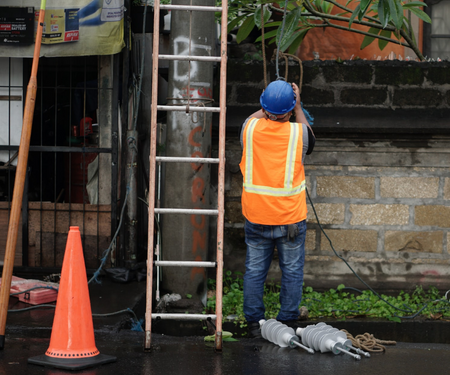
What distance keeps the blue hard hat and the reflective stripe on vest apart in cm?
15

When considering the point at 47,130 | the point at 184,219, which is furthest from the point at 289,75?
the point at 47,130

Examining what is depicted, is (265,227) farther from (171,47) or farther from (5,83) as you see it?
(5,83)

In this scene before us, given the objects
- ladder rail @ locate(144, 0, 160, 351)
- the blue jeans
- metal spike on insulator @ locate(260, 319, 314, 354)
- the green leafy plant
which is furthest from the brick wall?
ladder rail @ locate(144, 0, 160, 351)

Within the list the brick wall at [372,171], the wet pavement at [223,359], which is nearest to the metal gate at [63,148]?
the brick wall at [372,171]

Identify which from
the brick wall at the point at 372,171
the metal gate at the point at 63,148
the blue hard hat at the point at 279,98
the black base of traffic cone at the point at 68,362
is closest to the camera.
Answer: the black base of traffic cone at the point at 68,362

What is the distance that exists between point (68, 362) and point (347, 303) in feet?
9.43

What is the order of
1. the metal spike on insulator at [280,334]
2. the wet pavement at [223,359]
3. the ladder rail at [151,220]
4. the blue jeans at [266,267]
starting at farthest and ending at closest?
1. the blue jeans at [266,267]
2. the metal spike on insulator at [280,334]
3. the ladder rail at [151,220]
4. the wet pavement at [223,359]

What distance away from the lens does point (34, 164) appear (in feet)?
22.2

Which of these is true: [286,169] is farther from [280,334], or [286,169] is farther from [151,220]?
[280,334]

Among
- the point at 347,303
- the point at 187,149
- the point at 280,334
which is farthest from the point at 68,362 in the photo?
the point at 347,303

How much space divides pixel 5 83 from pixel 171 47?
7.28ft

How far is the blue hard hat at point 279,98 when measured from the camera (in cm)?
480

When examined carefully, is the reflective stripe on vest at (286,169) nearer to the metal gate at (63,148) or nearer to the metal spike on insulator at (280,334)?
the metal spike on insulator at (280,334)

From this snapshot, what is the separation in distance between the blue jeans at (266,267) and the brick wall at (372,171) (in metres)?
1.12
